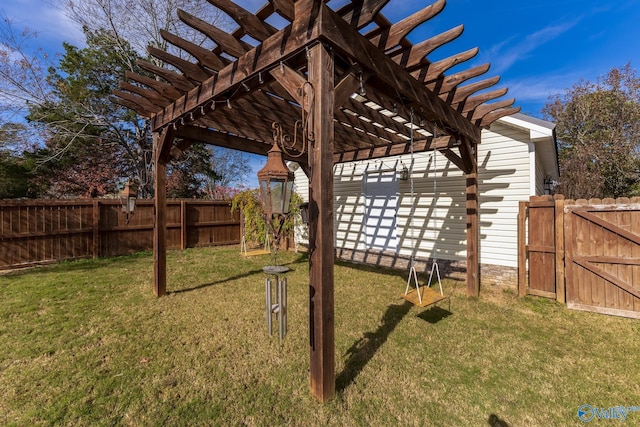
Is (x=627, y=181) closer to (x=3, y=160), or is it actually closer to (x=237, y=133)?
(x=237, y=133)

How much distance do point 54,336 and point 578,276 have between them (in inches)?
284

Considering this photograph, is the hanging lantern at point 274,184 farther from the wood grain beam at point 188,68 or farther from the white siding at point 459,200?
the white siding at point 459,200

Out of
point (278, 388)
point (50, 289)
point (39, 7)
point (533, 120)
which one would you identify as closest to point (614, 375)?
point (278, 388)

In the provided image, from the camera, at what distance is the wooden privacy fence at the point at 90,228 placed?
6160 mm

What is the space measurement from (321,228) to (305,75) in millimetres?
2286

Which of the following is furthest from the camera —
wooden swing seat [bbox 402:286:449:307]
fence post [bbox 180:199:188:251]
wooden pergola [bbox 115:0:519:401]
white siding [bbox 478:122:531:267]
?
fence post [bbox 180:199:188:251]

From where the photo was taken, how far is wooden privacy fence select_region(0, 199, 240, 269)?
6.16m

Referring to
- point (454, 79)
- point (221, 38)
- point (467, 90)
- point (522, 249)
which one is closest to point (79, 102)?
point (221, 38)

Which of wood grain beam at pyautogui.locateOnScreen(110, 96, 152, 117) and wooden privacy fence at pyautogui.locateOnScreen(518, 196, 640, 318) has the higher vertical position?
wood grain beam at pyautogui.locateOnScreen(110, 96, 152, 117)

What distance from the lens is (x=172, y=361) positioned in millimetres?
2662

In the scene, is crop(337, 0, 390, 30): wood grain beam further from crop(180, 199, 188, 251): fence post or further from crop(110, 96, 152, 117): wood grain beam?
crop(180, 199, 188, 251): fence post

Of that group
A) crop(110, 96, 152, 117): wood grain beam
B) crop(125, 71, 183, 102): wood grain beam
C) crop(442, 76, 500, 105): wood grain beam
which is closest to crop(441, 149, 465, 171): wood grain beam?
crop(442, 76, 500, 105): wood grain beam

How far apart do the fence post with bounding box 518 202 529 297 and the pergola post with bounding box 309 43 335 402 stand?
14.4 feet

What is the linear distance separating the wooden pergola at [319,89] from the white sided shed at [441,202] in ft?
3.27
